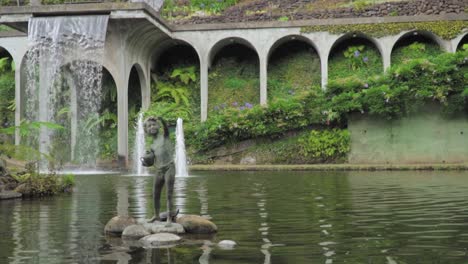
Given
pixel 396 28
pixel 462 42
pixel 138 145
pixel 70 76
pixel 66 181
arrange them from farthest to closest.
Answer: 1. pixel 462 42
2. pixel 396 28
3. pixel 70 76
4. pixel 138 145
5. pixel 66 181

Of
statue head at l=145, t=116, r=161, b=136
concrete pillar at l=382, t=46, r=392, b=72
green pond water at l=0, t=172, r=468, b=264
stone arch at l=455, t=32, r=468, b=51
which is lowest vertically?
green pond water at l=0, t=172, r=468, b=264

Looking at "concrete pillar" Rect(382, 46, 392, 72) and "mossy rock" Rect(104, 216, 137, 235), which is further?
"concrete pillar" Rect(382, 46, 392, 72)

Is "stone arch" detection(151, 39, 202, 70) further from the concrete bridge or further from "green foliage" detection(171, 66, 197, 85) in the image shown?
"green foliage" detection(171, 66, 197, 85)

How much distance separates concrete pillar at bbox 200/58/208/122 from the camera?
2336 cm

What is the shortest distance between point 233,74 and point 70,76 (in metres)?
7.04

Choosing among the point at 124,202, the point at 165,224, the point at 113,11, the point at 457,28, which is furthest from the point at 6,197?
the point at 457,28

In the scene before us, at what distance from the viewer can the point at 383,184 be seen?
11.4 m

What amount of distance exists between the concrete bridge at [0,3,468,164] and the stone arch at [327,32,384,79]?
0.16m

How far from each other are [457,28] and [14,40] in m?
18.2

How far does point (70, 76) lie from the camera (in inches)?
872

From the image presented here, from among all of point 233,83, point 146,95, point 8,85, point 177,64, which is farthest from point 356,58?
point 8,85

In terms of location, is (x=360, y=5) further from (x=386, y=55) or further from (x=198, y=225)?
(x=198, y=225)

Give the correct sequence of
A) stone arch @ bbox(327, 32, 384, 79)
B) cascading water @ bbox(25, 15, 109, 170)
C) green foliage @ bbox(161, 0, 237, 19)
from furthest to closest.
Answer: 1. green foliage @ bbox(161, 0, 237, 19)
2. stone arch @ bbox(327, 32, 384, 79)
3. cascading water @ bbox(25, 15, 109, 170)

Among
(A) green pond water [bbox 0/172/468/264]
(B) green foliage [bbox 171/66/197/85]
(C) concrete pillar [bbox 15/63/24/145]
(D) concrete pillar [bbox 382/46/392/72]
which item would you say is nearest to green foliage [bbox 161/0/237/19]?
(B) green foliage [bbox 171/66/197/85]
